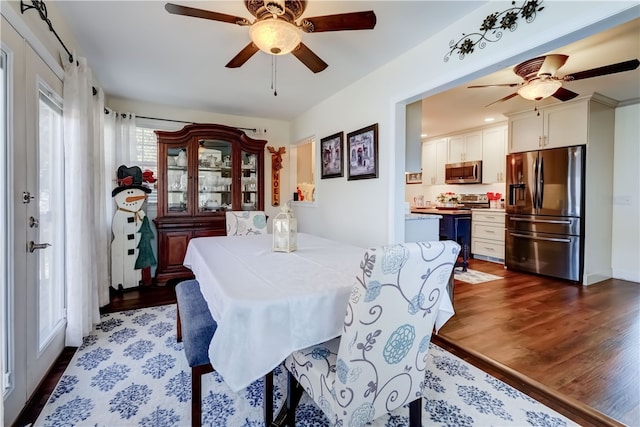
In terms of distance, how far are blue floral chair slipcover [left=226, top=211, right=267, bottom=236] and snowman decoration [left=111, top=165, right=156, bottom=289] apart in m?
1.33

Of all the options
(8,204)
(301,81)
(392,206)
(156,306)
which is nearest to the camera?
(8,204)

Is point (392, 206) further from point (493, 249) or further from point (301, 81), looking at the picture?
point (493, 249)

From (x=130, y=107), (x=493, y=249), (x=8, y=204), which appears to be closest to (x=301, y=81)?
(x=130, y=107)

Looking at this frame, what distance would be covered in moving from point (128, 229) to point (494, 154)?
5.75 metres

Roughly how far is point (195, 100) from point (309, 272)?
10.9 feet

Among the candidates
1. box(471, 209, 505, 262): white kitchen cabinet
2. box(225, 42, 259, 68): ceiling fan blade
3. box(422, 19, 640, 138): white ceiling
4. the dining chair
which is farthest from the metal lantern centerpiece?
box(471, 209, 505, 262): white kitchen cabinet

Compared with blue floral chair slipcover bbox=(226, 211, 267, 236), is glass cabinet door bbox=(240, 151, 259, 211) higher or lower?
higher

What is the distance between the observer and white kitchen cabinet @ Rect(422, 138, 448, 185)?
Answer: 6.12 meters

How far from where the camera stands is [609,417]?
4.95 ft

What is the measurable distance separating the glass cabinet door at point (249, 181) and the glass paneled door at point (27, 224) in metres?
2.33

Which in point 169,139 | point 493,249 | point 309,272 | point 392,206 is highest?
point 169,139

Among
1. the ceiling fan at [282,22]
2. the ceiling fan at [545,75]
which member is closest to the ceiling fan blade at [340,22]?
the ceiling fan at [282,22]

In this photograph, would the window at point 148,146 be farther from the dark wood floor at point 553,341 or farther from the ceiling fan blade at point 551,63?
the ceiling fan blade at point 551,63

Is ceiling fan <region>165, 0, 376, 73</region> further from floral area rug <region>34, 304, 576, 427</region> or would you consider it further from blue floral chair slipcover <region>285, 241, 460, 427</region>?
floral area rug <region>34, 304, 576, 427</region>
